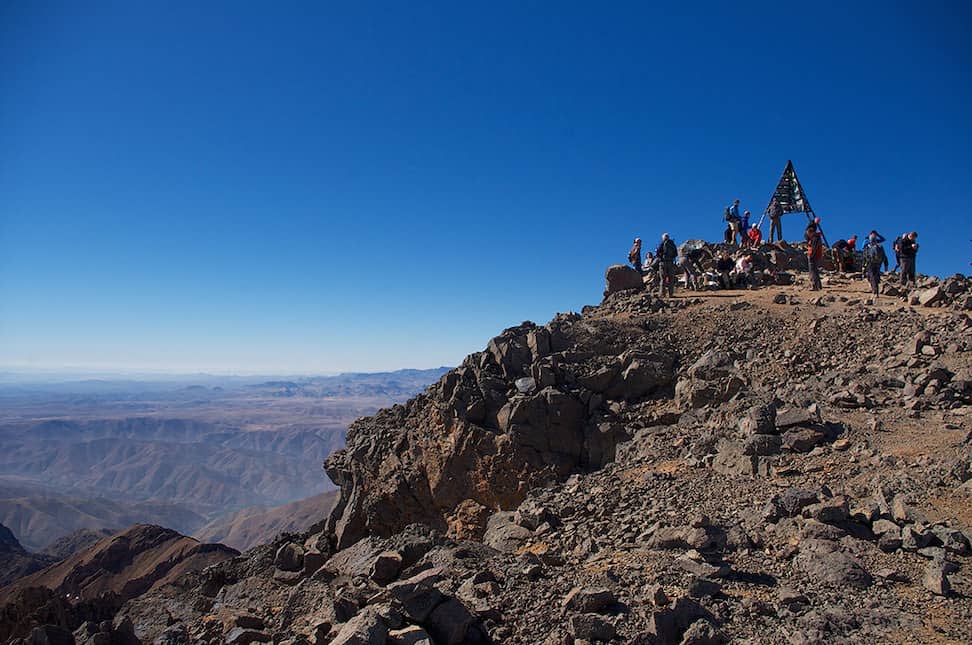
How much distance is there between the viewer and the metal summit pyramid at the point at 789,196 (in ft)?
89.7

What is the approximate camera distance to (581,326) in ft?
61.8

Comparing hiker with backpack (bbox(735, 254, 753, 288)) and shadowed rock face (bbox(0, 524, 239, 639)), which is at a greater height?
hiker with backpack (bbox(735, 254, 753, 288))

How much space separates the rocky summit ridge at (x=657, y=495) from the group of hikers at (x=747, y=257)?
46.6 inches

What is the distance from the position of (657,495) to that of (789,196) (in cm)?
2276

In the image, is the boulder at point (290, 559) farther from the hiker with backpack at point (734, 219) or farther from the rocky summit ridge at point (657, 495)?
the hiker with backpack at point (734, 219)

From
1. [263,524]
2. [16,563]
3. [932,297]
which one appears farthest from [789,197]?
[263,524]

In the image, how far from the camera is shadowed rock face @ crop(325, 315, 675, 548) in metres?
15.7

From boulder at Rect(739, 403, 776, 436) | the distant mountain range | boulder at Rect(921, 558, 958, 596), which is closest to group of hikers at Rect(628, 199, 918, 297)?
boulder at Rect(739, 403, 776, 436)

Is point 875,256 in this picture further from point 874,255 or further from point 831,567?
point 831,567

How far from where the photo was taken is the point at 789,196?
27.9m

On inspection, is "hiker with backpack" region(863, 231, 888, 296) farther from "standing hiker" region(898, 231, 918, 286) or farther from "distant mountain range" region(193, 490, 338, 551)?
"distant mountain range" region(193, 490, 338, 551)

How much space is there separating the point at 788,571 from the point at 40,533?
173201 mm

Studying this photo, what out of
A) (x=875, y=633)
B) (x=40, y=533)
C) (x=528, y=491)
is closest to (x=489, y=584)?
(x=875, y=633)

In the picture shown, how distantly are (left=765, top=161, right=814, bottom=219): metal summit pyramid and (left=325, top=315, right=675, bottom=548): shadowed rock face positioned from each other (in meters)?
15.4
